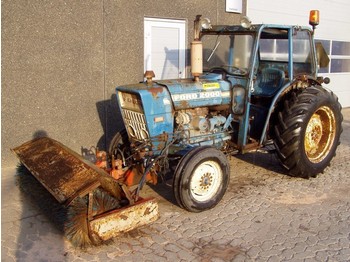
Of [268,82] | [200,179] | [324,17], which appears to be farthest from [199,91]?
[324,17]

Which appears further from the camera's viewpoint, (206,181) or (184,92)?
(184,92)

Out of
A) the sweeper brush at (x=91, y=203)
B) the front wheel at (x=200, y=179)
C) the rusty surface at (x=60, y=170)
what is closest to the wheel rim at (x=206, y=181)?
the front wheel at (x=200, y=179)

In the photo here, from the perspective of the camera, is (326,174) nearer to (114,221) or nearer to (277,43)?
(277,43)

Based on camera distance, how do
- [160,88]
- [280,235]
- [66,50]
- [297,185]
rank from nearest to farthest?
[280,235] → [160,88] → [297,185] → [66,50]

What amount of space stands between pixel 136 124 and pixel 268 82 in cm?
202

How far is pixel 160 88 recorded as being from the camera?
4.40 metres

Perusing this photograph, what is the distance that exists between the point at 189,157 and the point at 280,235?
1131 millimetres

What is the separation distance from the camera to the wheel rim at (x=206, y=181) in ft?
13.8

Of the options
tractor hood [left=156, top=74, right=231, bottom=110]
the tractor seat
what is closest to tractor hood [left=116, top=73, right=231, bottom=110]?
tractor hood [left=156, top=74, right=231, bottom=110]

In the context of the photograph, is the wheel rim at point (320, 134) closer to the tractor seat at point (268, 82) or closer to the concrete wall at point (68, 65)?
the tractor seat at point (268, 82)

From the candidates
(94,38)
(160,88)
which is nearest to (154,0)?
(94,38)

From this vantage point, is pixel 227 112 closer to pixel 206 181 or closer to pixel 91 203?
pixel 206 181

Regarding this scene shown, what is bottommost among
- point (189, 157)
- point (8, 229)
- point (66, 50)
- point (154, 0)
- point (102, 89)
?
point (8, 229)

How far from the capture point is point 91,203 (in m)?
3.38
